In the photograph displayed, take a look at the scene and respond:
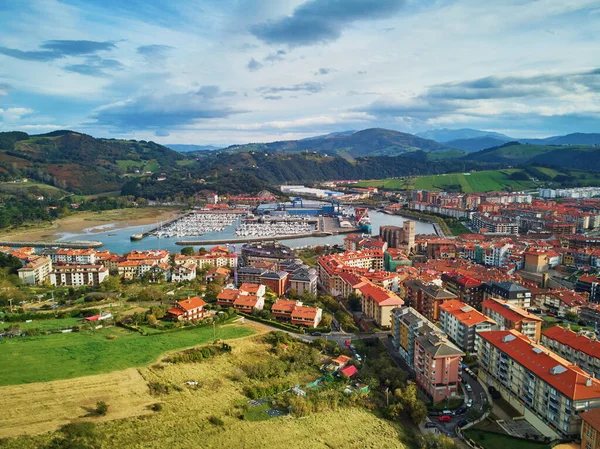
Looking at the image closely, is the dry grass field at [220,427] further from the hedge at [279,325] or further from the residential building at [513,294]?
the residential building at [513,294]

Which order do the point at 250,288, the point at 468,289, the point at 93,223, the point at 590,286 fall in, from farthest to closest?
the point at 93,223
the point at 590,286
the point at 468,289
the point at 250,288

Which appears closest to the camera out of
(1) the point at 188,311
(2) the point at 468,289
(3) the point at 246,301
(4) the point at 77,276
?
(1) the point at 188,311

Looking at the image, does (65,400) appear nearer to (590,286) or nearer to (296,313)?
(296,313)

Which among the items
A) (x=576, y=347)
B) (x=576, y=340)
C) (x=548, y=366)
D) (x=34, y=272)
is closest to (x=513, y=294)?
(x=576, y=340)

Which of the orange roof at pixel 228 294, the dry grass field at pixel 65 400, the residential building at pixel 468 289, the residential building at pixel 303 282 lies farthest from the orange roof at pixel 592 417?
the residential building at pixel 303 282

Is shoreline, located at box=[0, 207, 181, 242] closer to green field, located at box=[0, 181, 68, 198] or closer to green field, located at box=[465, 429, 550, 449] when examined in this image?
green field, located at box=[0, 181, 68, 198]

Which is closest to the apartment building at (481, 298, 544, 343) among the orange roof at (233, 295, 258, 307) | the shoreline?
the orange roof at (233, 295, 258, 307)
